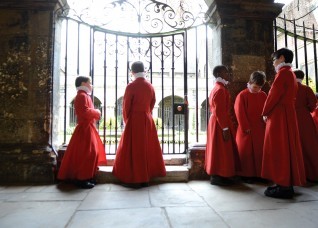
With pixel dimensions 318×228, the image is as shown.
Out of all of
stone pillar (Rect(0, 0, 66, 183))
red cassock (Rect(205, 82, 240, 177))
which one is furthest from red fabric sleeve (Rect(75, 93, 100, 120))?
red cassock (Rect(205, 82, 240, 177))

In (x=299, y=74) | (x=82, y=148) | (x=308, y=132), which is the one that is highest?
(x=299, y=74)

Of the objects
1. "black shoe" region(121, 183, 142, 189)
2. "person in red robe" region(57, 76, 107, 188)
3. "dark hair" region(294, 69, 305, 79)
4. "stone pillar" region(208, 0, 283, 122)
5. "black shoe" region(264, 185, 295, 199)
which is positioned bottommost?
"black shoe" region(121, 183, 142, 189)

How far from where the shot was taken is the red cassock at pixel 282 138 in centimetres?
316

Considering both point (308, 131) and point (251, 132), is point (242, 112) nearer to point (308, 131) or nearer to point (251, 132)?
point (251, 132)

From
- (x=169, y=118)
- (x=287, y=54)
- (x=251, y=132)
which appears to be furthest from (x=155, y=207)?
(x=169, y=118)

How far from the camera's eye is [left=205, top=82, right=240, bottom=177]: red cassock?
12.4 ft

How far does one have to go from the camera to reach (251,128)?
4004mm

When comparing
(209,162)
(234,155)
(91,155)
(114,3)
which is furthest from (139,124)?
(114,3)

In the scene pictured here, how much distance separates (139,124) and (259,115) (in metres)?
1.82

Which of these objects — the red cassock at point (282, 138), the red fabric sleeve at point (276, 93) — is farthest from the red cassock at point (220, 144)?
the red fabric sleeve at point (276, 93)

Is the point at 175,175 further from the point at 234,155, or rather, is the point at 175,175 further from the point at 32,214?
→ the point at 32,214

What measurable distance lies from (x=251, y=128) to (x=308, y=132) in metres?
0.89

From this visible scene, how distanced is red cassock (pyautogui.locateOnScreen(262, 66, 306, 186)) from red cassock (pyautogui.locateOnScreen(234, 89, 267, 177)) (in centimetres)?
62

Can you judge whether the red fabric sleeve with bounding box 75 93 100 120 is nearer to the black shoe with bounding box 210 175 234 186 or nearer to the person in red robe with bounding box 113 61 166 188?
the person in red robe with bounding box 113 61 166 188
